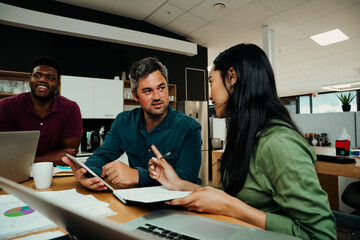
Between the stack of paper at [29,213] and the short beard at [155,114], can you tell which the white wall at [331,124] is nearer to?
the short beard at [155,114]

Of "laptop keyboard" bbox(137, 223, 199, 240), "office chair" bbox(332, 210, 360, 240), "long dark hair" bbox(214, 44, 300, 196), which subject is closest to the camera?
"laptop keyboard" bbox(137, 223, 199, 240)

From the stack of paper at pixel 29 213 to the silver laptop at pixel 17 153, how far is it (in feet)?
0.75

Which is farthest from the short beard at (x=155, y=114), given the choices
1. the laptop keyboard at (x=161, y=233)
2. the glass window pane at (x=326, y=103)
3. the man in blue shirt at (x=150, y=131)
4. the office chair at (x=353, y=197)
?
the glass window pane at (x=326, y=103)

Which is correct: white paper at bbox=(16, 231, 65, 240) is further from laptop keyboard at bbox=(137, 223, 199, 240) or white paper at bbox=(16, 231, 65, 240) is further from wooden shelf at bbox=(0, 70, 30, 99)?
wooden shelf at bbox=(0, 70, 30, 99)

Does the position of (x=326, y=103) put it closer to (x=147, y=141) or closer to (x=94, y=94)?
(x=94, y=94)

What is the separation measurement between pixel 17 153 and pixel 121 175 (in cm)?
55

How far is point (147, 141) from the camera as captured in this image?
1567mm

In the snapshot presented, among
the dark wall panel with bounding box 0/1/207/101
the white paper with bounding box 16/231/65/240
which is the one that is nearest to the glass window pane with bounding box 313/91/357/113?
the dark wall panel with bounding box 0/1/207/101

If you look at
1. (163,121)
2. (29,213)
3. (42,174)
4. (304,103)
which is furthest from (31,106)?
(304,103)

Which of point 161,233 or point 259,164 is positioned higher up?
point 259,164

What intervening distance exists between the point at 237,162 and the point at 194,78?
5.03 m

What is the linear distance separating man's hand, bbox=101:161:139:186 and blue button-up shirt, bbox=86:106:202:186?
328 millimetres

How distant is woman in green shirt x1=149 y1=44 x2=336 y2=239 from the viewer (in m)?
0.65

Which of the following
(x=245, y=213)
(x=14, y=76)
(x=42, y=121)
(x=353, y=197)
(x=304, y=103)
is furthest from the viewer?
(x=304, y=103)
